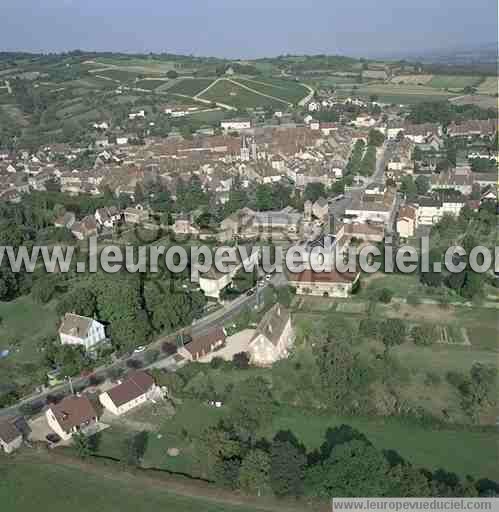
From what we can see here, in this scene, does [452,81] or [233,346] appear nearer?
[233,346]

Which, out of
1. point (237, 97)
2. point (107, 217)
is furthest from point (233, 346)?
point (237, 97)

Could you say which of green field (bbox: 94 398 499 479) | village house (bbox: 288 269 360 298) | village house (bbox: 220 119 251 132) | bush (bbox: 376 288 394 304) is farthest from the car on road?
village house (bbox: 220 119 251 132)

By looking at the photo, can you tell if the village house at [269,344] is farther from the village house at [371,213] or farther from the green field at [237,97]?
the green field at [237,97]

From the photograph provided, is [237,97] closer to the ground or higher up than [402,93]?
higher up

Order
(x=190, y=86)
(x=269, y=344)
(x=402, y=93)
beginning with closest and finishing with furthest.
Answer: (x=269, y=344) < (x=402, y=93) < (x=190, y=86)

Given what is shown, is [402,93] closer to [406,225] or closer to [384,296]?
[406,225]

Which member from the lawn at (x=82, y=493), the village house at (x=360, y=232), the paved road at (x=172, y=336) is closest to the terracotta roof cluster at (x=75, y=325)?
the paved road at (x=172, y=336)
